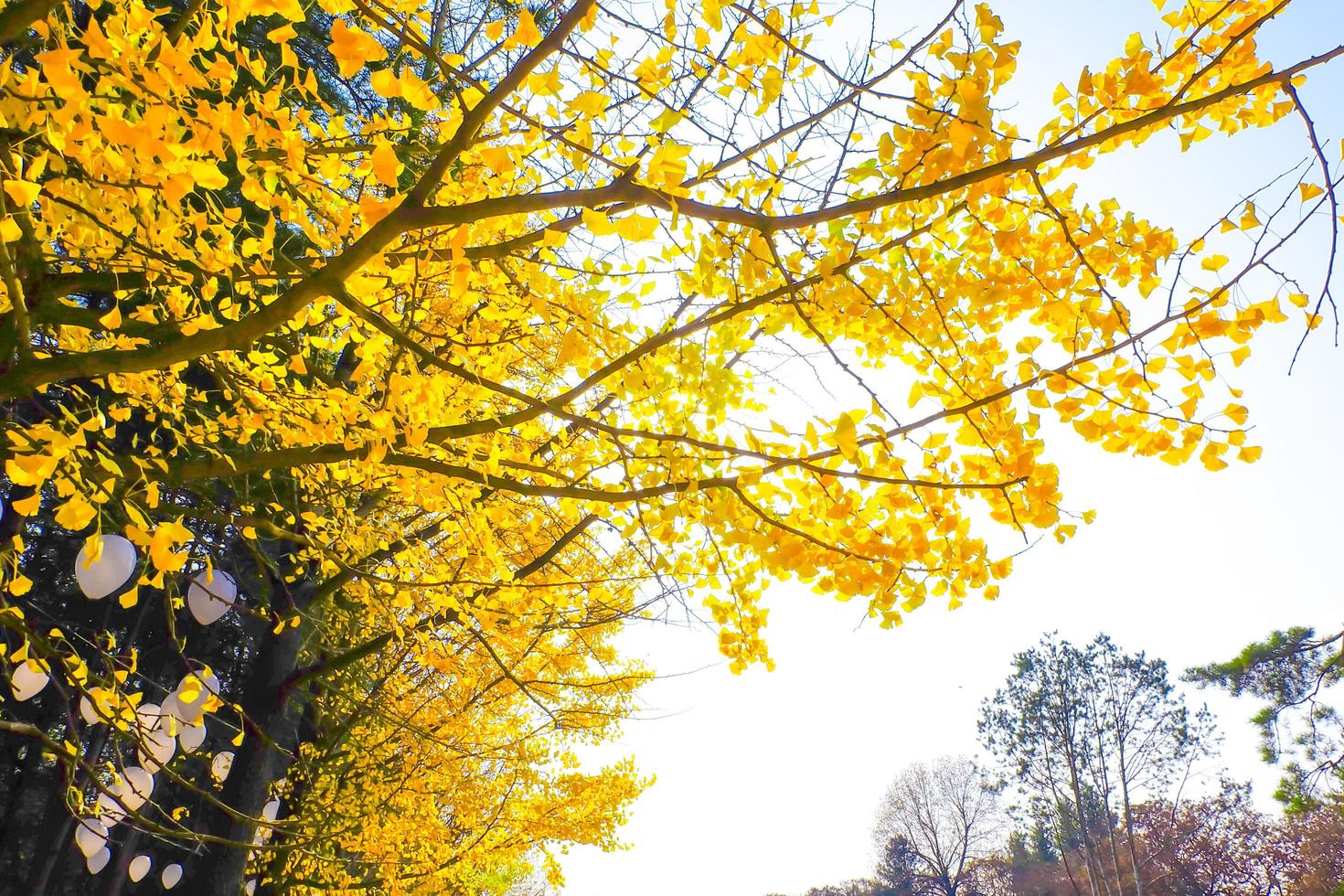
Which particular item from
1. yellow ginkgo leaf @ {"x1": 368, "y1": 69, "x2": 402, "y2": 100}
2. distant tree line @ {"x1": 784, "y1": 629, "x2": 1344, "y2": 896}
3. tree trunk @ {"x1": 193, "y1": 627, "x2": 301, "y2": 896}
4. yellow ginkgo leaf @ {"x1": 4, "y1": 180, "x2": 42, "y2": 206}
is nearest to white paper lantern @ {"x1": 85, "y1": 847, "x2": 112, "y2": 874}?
tree trunk @ {"x1": 193, "y1": 627, "x2": 301, "y2": 896}

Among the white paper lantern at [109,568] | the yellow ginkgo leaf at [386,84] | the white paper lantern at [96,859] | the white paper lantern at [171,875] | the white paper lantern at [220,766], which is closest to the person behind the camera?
the yellow ginkgo leaf at [386,84]

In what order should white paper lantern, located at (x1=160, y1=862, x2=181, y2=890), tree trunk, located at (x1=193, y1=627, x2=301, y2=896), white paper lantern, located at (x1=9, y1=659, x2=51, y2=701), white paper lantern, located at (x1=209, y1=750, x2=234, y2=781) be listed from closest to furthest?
white paper lantern, located at (x1=9, y1=659, x2=51, y2=701) < white paper lantern, located at (x1=209, y1=750, x2=234, y2=781) < tree trunk, located at (x1=193, y1=627, x2=301, y2=896) < white paper lantern, located at (x1=160, y1=862, x2=181, y2=890)

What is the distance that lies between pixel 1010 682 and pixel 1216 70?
29875mm

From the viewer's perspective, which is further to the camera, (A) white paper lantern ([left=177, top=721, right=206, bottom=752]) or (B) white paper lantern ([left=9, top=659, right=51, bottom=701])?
(A) white paper lantern ([left=177, top=721, right=206, bottom=752])

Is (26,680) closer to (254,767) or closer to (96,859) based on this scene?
(96,859)

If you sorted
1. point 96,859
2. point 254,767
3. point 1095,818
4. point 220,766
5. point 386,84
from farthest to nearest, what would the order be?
1. point 1095,818
2. point 254,767
3. point 96,859
4. point 220,766
5. point 386,84

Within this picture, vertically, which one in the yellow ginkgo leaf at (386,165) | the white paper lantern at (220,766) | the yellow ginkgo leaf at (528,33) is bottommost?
the white paper lantern at (220,766)

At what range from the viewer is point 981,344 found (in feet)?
6.88

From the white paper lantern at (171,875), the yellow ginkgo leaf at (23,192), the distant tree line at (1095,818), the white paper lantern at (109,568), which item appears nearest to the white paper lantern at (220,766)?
the white paper lantern at (109,568)

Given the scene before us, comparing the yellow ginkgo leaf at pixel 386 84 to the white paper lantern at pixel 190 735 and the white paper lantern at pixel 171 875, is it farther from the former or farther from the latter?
the white paper lantern at pixel 171 875

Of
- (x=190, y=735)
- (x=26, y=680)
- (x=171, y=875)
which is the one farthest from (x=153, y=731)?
(x=171, y=875)

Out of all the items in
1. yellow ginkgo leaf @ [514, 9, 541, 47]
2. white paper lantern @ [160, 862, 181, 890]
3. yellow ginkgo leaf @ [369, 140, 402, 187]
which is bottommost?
white paper lantern @ [160, 862, 181, 890]

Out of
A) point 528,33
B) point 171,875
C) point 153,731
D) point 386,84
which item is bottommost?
point 171,875

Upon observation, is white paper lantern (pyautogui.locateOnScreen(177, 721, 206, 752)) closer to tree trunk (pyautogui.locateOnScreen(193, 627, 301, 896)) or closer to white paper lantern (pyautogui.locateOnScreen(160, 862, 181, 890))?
tree trunk (pyautogui.locateOnScreen(193, 627, 301, 896))
